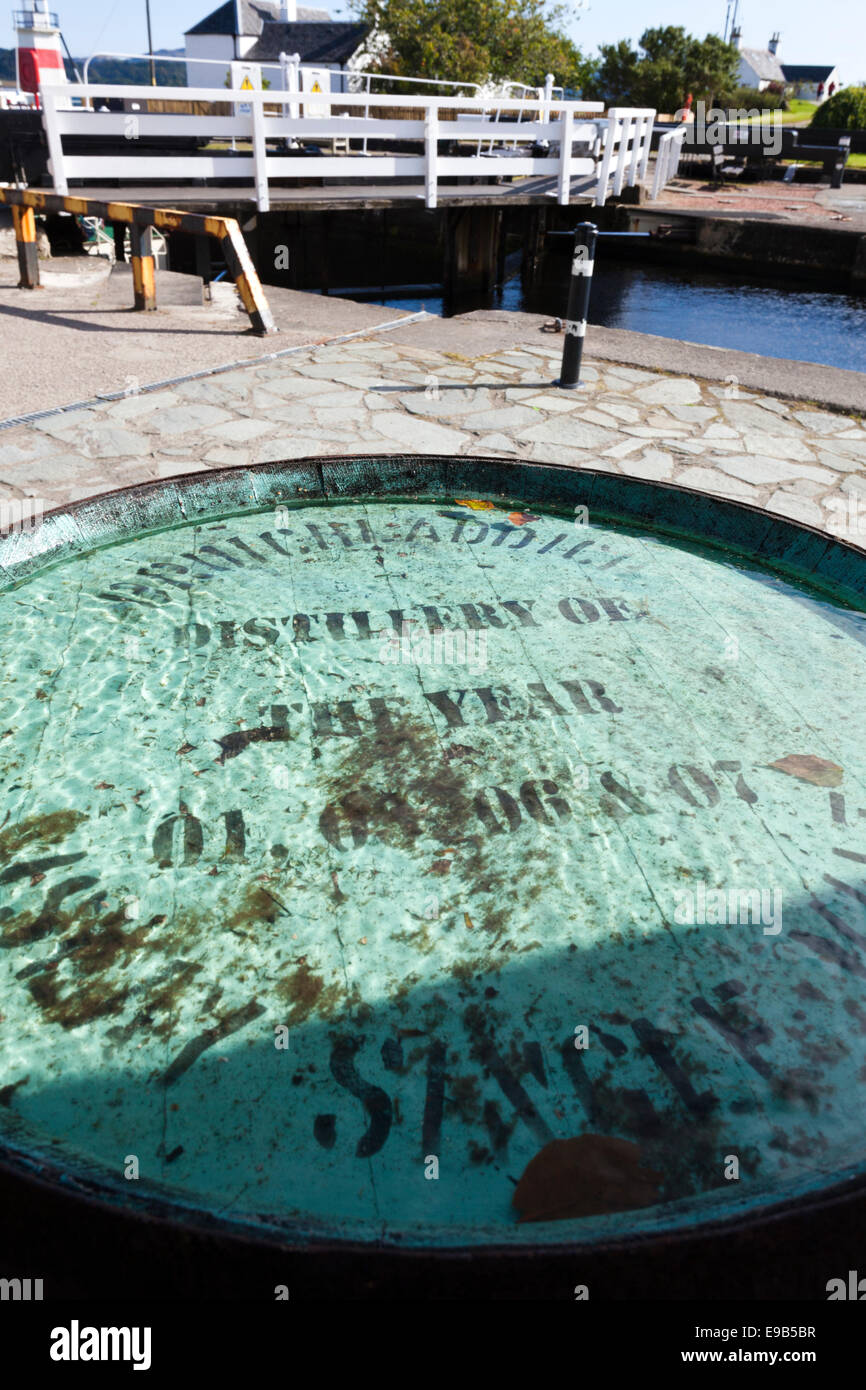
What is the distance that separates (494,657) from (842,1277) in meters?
2.51

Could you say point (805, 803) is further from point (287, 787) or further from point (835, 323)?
point (835, 323)

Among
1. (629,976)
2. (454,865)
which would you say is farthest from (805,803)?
(454,865)

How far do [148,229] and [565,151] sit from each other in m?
10.1

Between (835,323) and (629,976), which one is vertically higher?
(835,323)

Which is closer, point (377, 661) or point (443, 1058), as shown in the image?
point (443, 1058)

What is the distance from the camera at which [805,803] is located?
2.94 m

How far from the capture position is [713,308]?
52.3 feet

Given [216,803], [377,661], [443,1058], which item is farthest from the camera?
[377,661]

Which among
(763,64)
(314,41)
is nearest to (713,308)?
(314,41)

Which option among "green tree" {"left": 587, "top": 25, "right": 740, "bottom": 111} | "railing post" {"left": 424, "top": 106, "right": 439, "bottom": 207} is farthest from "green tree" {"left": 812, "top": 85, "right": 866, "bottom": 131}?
"railing post" {"left": 424, "top": 106, "right": 439, "bottom": 207}

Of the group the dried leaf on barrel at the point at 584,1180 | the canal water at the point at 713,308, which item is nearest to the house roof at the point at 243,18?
the canal water at the point at 713,308

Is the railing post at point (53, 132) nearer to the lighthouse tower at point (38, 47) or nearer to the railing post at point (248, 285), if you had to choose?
the railing post at point (248, 285)

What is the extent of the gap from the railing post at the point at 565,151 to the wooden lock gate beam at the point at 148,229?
9152mm
